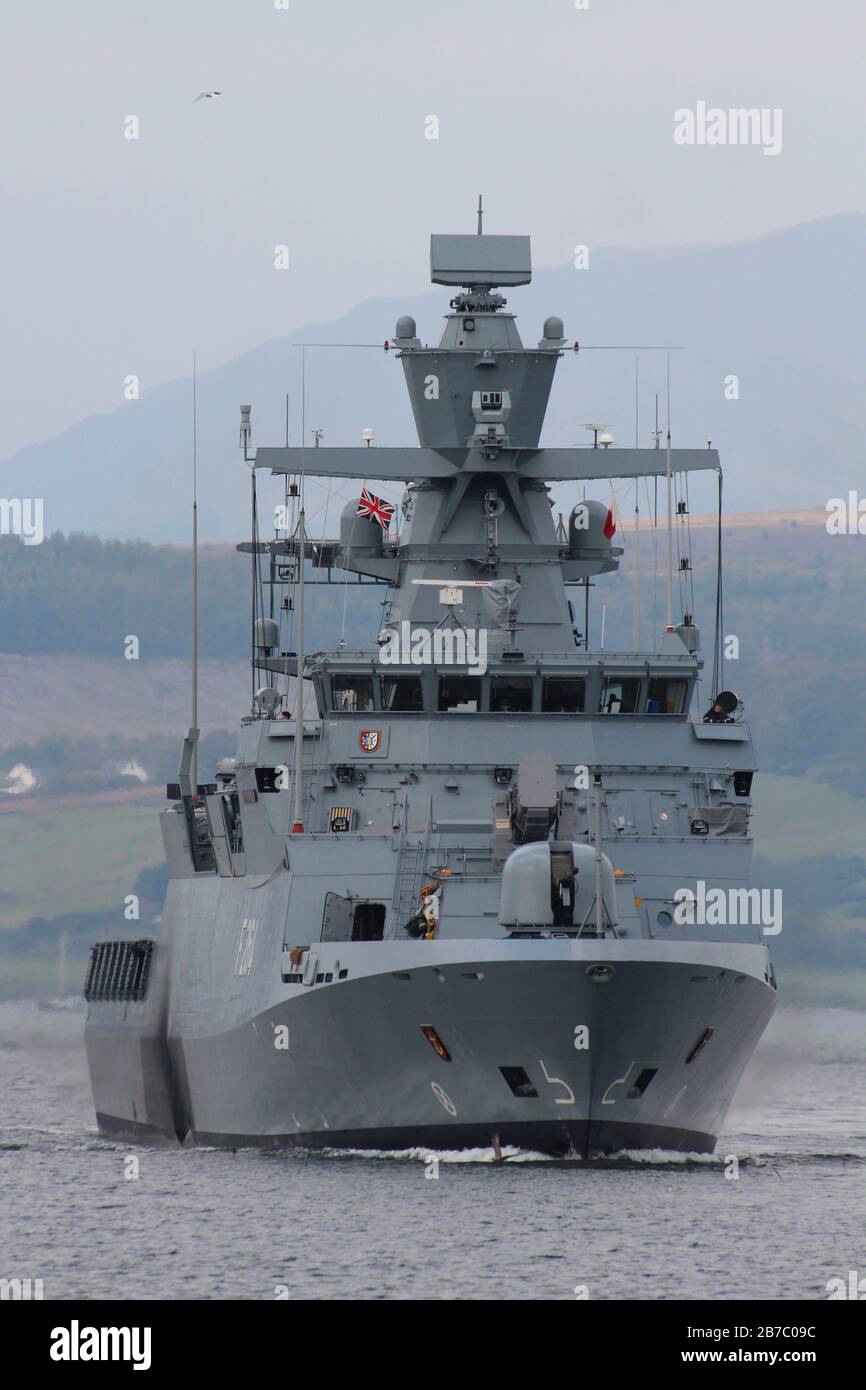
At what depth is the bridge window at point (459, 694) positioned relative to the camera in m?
41.0

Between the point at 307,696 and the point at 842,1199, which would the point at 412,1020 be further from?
the point at 307,696

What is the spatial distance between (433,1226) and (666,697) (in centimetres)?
1217

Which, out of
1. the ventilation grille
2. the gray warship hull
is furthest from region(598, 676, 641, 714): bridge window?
the ventilation grille

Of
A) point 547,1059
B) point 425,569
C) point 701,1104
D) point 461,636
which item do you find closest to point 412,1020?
point 547,1059

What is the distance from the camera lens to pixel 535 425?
45.8 meters

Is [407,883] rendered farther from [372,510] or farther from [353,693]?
[372,510]

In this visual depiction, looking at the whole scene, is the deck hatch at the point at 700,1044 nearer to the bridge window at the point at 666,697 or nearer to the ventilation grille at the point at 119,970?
the bridge window at the point at 666,697

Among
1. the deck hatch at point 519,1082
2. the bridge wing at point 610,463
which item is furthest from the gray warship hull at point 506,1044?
the bridge wing at point 610,463

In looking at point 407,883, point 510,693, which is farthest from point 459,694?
point 407,883

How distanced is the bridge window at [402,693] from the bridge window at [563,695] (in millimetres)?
1930

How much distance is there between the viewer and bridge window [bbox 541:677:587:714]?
1624 inches

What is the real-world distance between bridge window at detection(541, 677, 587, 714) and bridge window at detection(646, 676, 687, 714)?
1.09 meters

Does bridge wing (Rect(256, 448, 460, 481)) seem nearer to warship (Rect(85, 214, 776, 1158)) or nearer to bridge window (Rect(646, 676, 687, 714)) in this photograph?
warship (Rect(85, 214, 776, 1158))

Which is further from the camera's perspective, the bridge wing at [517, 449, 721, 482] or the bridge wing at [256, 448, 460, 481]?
the bridge wing at [517, 449, 721, 482]
